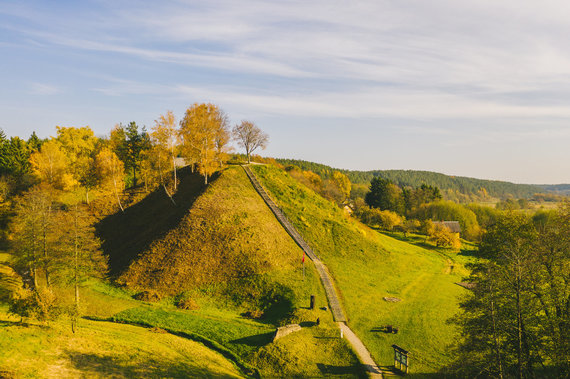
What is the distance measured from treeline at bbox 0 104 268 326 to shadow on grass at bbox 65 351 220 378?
15.1m

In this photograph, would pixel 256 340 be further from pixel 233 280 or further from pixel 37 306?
pixel 37 306

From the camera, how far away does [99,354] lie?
2264 centimetres

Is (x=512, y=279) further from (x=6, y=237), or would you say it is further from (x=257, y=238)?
(x=6, y=237)

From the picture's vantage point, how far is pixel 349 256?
51.2 meters

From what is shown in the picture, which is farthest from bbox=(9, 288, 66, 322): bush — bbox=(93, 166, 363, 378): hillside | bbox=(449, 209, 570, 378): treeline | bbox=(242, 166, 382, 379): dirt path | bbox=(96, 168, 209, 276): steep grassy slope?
bbox=(449, 209, 570, 378): treeline

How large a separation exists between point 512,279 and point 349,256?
32091 millimetres

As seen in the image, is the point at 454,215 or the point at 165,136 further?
the point at 454,215

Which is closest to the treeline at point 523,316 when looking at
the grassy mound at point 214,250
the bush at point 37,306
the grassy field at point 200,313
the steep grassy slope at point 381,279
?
the steep grassy slope at point 381,279

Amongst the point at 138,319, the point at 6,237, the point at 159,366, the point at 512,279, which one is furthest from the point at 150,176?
the point at 512,279

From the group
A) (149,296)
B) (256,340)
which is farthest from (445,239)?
(149,296)

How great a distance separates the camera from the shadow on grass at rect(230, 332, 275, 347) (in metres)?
29.1

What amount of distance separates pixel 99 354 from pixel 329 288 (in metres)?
26.6

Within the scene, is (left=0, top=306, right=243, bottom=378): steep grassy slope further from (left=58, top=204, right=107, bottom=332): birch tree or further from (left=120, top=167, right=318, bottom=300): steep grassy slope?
(left=120, top=167, right=318, bottom=300): steep grassy slope

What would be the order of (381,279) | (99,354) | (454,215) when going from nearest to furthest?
(99,354) < (381,279) < (454,215)
